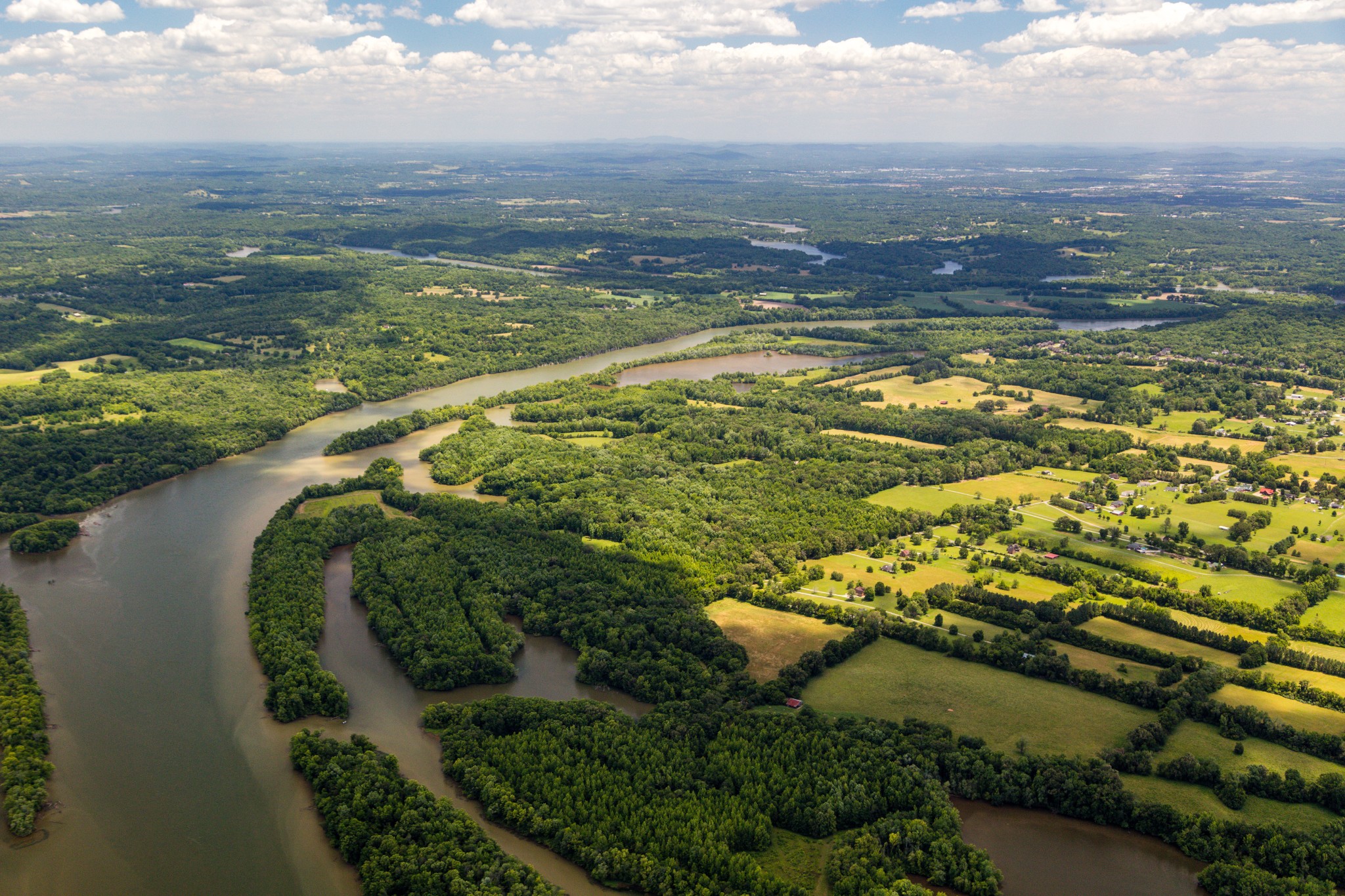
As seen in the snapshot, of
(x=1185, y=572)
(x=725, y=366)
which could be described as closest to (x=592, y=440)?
(x=725, y=366)

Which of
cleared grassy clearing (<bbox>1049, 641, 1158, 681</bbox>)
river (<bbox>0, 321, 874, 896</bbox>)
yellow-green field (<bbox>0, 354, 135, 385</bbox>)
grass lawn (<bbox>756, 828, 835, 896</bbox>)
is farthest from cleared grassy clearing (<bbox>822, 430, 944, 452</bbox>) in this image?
yellow-green field (<bbox>0, 354, 135, 385</bbox>)

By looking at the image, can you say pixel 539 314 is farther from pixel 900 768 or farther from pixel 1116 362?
pixel 900 768

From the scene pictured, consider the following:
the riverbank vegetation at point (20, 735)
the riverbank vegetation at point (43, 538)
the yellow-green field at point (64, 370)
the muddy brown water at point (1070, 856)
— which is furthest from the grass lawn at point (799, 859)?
the yellow-green field at point (64, 370)

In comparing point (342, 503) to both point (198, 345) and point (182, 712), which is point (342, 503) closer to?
point (182, 712)

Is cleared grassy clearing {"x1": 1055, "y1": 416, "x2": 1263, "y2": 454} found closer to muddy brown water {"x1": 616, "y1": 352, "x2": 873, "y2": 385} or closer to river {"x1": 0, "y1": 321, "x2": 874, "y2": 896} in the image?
muddy brown water {"x1": 616, "y1": 352, "x2": 873, "y2": 385}

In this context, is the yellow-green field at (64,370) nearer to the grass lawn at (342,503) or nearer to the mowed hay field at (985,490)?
the grass lawn at (342,503)

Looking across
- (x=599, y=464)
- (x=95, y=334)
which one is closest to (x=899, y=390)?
(x=599, y=464)
